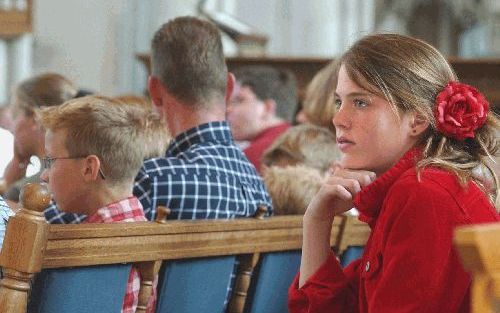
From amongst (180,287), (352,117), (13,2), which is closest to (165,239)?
(180,287)

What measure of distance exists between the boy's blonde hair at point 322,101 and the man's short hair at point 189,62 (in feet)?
2.99

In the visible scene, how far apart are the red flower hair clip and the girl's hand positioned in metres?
0.21

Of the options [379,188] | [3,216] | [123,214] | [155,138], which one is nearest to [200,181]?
[155,138]

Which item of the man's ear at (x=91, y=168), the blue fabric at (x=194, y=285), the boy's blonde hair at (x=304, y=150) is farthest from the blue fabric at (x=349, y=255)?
the man's ear at (x=91, y=168)

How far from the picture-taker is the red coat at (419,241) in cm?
196

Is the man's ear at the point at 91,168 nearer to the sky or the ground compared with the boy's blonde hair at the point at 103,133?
nearer to the ground

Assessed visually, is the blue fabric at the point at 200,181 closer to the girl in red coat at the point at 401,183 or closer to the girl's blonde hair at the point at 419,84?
the girl in red coat at the point at 401,183

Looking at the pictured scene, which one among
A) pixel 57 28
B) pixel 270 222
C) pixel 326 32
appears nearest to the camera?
pixel 270 222

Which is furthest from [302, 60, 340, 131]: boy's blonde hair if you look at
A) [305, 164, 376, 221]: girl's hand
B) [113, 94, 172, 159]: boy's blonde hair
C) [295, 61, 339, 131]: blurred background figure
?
[305, 164, 376, 221]: girl's hand

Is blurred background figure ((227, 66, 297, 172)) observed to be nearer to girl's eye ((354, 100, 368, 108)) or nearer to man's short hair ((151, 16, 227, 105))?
man's short hair ((151, 16, 227, 105))

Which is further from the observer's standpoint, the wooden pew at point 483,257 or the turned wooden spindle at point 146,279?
the turned wooden spindle at point 146,279

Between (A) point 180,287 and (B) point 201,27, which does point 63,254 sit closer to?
(A) point 180,287

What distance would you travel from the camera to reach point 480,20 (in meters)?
10.3

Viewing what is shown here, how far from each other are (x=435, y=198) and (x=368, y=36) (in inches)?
18.8
